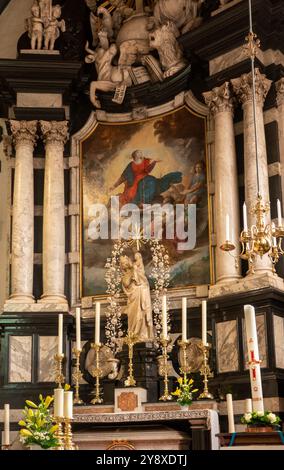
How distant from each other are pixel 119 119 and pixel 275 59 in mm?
2779

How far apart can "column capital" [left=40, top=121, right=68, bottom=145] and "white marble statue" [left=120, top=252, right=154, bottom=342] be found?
8.15ft

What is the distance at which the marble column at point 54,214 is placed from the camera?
12.2m

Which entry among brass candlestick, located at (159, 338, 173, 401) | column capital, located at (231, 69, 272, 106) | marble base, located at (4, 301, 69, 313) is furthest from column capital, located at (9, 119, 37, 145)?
brass candlestick, located at (159, 338, 173, 401)

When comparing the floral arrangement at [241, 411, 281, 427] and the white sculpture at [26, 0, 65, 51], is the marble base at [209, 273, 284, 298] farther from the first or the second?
the white sculpture at [26, 0, 65, 51]

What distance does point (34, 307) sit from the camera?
1198 centimetres

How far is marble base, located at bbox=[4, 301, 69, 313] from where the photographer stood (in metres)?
11.9

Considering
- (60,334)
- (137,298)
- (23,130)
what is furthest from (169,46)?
(60,334)

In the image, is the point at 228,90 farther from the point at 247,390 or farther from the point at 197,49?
the point at 247,390

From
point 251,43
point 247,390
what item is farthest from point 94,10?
point 247,390

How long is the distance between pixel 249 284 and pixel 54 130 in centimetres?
431

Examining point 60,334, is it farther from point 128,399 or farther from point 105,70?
point 105,70

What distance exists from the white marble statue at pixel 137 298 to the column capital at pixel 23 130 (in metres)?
2.70

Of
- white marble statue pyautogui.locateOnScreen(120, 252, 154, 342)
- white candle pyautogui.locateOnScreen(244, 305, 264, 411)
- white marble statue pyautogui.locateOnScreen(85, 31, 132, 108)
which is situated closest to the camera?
white candle pyautogui.locateOnScreen(244, 305, 264, 411)

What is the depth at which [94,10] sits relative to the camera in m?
13.8
